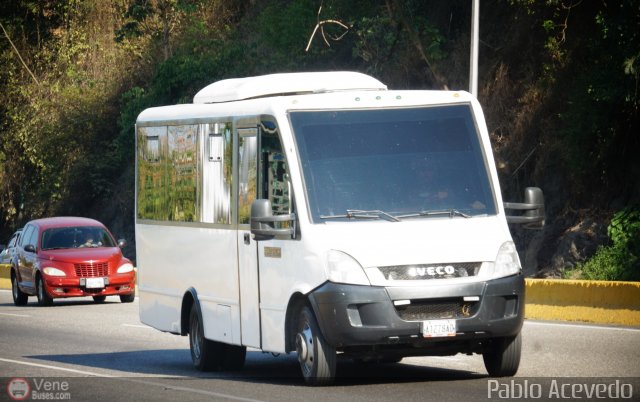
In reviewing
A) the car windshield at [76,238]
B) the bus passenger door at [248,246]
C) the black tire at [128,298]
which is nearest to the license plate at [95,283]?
the black tire at [128,298]

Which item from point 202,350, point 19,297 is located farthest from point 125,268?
point 202,350

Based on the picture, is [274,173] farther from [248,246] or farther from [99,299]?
[99,299]

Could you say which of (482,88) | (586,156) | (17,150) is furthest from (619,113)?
(17,150)

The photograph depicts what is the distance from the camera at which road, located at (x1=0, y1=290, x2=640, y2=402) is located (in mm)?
12461

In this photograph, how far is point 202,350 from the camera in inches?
599

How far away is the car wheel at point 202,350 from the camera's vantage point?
15172 mm

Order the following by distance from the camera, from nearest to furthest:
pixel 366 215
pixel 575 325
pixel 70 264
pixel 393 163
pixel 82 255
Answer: pixel 366 215 → pixel 393 163 → pixel 575 325 → pixel 70 264 → pixel 82 255

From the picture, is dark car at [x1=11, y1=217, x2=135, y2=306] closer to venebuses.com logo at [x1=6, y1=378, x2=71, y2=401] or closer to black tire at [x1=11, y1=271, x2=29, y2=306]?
black tire at [x1=11, y1=271, x2=29, y2=306]

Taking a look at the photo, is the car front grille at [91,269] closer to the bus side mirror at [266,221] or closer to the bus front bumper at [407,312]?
the bus side mirror at [266,221]

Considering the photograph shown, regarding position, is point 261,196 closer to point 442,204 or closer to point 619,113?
point 442,204

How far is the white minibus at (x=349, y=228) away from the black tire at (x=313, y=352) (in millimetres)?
15

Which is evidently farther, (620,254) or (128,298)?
(128,298)

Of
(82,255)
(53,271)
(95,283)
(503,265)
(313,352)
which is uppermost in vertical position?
(503,265)

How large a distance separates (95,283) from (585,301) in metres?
11.9
